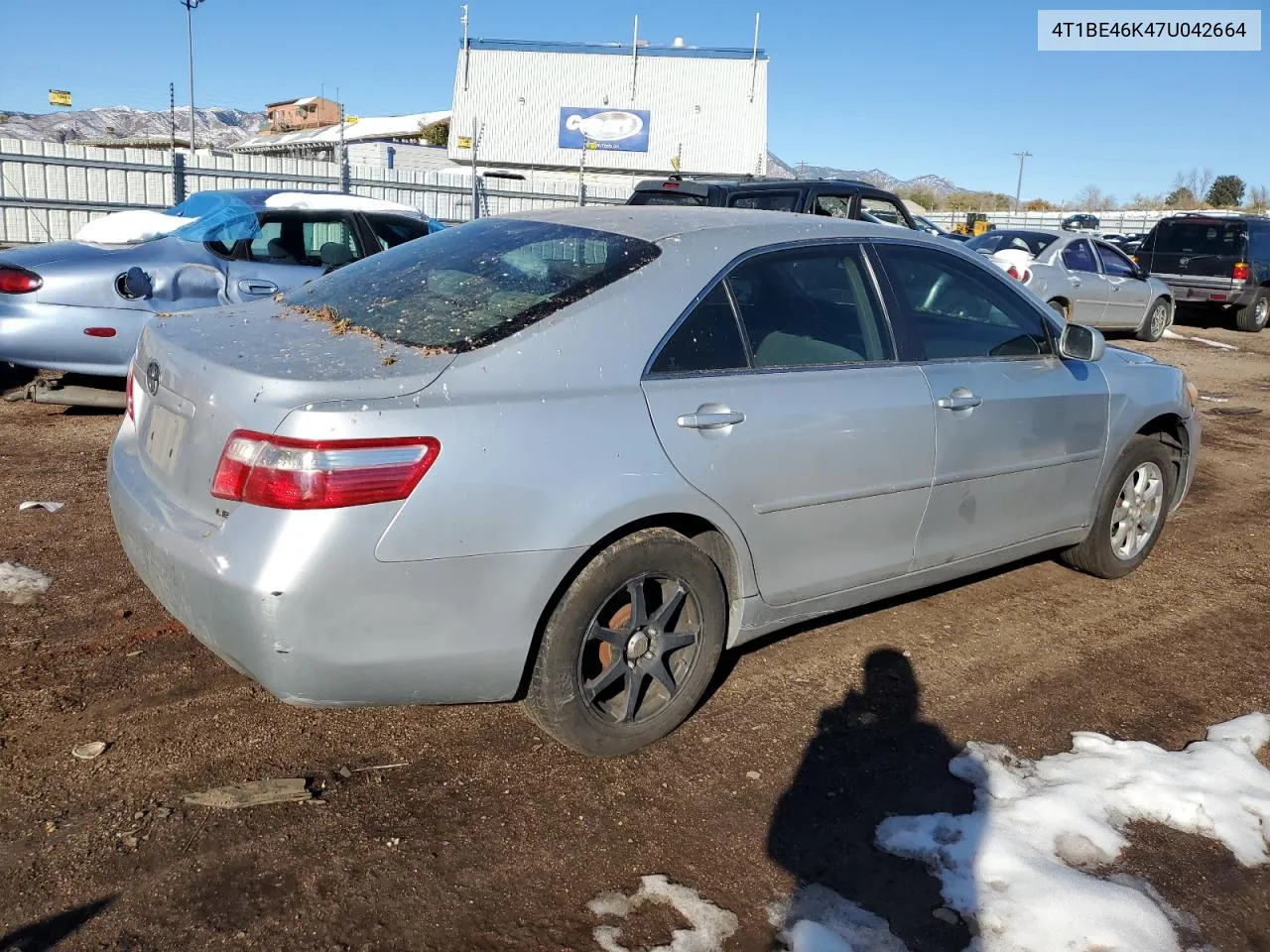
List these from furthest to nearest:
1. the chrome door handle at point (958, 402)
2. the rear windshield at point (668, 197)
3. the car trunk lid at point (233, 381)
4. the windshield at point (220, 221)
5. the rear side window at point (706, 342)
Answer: the rear windshield at point (668, 197) → the windshield at point (220, 221) → the chrome door handle at point (958, 402) → the rear side window at point (706, 342) → the car trunk lid at point (233, 381)

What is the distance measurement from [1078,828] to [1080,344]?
2.15m

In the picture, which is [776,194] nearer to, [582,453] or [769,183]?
[769,183]

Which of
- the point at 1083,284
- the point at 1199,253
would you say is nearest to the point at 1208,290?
the point at 1199,253

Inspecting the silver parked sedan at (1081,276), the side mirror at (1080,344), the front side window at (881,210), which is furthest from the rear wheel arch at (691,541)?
the silver parked sedan at (1081,276)

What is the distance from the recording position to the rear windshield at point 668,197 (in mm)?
10500

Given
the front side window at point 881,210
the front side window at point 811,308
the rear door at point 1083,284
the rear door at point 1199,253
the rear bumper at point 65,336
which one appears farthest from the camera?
the rear door at point 1199,253

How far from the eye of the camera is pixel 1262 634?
4.66 meters

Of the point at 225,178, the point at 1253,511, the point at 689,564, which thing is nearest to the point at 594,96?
the point at 225,178

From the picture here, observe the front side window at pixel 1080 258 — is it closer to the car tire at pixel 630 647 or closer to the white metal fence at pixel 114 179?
the white metal fence at pixel 114 179

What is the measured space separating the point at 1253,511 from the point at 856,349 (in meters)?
4.28

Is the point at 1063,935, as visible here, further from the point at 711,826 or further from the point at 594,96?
the point at 594,96

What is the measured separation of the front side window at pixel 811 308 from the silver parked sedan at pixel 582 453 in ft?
0.04

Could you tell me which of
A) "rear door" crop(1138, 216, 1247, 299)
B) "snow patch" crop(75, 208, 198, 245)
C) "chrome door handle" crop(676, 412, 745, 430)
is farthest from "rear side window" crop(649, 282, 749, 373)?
"rear door" crop(1138, 216, 1247, 299)

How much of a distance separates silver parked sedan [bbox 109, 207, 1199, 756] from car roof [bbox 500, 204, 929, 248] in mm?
18
